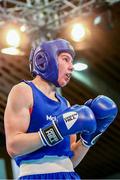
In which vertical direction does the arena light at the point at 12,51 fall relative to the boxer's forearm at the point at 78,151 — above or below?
below

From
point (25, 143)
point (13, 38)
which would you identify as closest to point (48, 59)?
point (25, 143)

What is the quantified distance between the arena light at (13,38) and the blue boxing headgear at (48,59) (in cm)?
338

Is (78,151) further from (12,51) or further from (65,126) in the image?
(12,51)

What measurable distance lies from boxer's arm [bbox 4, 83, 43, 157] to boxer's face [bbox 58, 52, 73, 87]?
153mm

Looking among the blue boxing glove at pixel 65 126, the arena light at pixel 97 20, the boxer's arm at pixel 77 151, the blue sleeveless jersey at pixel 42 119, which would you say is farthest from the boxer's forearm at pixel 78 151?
the arena light at pixel 97 20

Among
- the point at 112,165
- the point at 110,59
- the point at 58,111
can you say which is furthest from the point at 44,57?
the point at 112,165

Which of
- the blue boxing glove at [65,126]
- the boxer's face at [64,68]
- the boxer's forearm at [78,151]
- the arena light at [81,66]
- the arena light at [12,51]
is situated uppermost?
the boxer's face at [64,68]

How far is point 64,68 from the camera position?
186 centimetres

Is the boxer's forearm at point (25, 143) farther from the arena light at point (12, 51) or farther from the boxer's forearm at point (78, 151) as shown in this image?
the arena light at point (12, 51)

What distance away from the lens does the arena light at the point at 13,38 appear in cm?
526

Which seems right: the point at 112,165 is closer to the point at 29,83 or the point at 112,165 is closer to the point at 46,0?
the point at 46,0

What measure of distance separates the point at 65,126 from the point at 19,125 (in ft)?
0.58

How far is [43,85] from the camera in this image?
1873mm

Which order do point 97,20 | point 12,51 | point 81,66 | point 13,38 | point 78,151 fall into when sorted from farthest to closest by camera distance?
point 81,66 < point 12,51 < point 97,20 < point 13,38 < point 78,151
